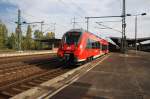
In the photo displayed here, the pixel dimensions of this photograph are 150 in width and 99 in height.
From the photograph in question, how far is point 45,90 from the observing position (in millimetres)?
8656

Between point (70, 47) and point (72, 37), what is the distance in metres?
1.09

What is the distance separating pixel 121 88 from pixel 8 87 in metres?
5.16

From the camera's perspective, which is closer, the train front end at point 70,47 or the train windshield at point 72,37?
the train front end at point 70,47

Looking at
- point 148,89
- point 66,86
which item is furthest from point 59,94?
point 148,89

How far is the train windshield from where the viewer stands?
1839cm

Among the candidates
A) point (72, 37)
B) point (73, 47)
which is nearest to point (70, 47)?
point (73, 47)

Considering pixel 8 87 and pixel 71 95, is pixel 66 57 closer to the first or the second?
pixel 8 87

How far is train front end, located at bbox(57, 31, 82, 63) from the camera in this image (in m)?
17.7

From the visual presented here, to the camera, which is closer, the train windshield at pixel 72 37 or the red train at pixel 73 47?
the red train at pixel 73 47

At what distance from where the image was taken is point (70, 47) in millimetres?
18047

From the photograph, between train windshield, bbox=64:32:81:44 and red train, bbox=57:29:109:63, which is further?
train windshield, bbox=64:32:81:44

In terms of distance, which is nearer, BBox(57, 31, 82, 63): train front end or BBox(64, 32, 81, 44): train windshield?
BBox(57, 31, 82, 63): train front end

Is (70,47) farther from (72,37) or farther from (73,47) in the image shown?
(72,37)

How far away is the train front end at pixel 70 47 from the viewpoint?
17.7m
